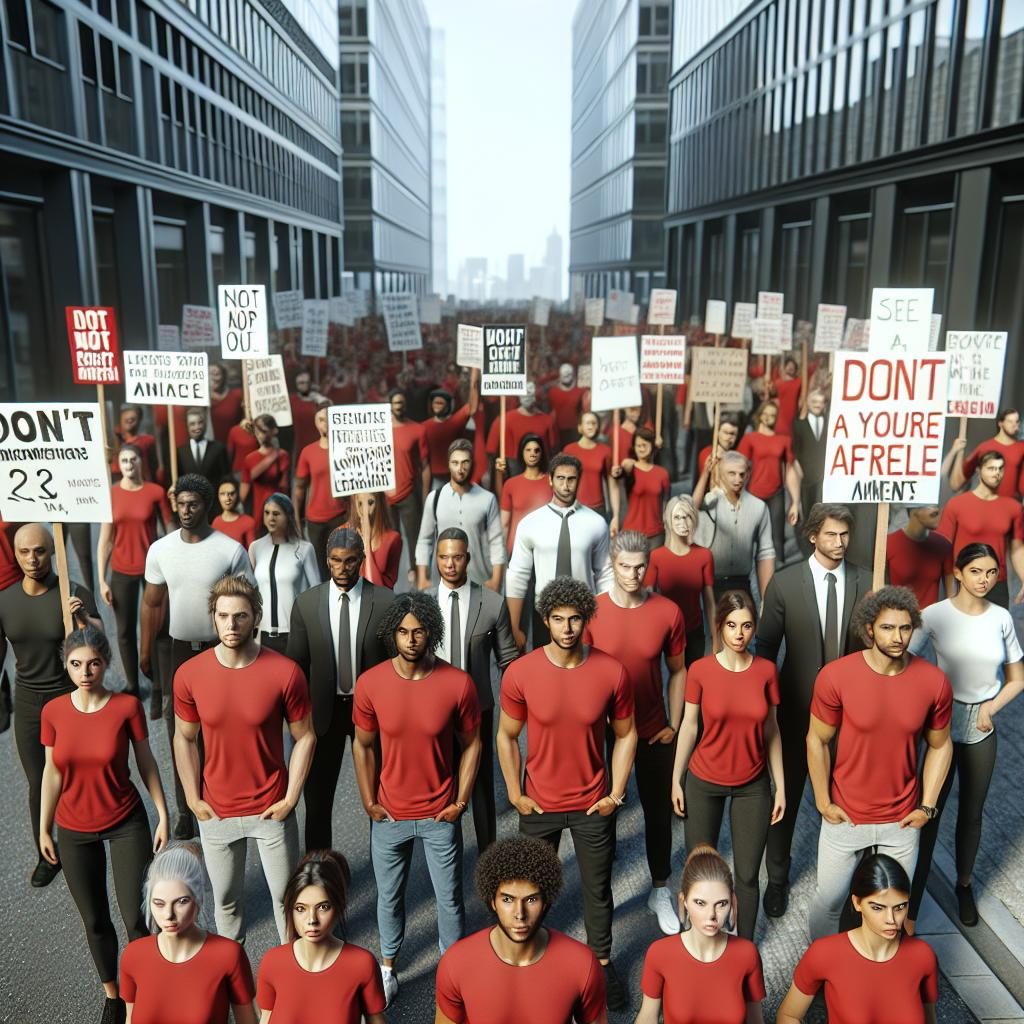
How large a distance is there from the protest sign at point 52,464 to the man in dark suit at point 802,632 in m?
4.01

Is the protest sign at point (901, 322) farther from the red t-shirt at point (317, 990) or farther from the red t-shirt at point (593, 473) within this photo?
the red t-shirt at point (317, 990)

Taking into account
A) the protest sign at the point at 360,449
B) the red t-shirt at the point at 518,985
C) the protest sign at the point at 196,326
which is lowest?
the red t-shirt at the point at 518,985

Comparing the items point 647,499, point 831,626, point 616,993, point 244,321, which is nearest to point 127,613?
point 647,499

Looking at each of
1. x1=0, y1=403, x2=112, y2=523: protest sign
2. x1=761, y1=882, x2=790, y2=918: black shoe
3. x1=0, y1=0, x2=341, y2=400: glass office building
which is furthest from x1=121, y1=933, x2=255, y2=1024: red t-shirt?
x1=0, y1=0, x2=341, y2=400: glass office building

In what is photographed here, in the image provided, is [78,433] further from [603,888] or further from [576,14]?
[576,14]

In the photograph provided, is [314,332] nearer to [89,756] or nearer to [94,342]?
[94,342]

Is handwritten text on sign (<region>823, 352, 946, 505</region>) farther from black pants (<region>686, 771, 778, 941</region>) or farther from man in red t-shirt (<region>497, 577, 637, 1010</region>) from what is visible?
man in red t-shirt (<region>497, 577, 637, 1010</region>)

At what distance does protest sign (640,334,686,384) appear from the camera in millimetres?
13344

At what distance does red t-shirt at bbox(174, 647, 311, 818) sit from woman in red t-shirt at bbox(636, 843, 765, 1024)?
196 cm

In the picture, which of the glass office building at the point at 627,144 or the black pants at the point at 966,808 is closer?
the black pants at the point at 966,808

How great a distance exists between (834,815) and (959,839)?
1.28 metres

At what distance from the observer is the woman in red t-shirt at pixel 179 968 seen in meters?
3.74

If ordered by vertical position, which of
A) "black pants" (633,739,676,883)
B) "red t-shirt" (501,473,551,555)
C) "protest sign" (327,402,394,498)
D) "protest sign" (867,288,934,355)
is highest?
"protest sign" (867,288,934,355)

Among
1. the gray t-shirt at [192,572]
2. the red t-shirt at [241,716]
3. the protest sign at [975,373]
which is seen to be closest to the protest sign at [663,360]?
the protest sign at [975,373]
